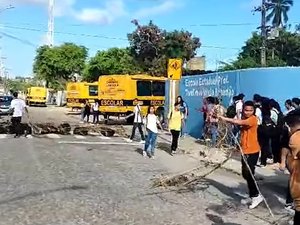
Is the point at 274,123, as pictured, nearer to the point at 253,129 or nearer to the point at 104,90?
the point at 253,129

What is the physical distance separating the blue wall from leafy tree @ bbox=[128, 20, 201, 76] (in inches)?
1210

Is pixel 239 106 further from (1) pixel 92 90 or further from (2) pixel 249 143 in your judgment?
(1) pixel 92 90

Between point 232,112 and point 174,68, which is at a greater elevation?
point 174,68

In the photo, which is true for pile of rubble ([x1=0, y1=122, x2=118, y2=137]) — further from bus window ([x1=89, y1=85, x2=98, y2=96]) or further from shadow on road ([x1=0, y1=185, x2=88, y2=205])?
bus window ([x1=89, y1=85, x2=98, y2=96])

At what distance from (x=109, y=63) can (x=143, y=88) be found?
32.4 m

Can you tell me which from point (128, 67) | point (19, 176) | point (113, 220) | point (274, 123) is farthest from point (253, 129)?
point (128, 67)

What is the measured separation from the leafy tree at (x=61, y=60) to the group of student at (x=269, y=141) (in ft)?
208

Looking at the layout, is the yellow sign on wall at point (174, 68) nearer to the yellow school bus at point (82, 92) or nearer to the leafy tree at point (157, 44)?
the yellow school bus at point (82, 92)

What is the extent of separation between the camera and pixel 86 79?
7250cm

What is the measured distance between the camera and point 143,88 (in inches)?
1362

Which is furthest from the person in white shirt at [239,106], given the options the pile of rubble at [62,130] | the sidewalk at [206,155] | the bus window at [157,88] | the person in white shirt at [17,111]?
the bus window at [157,88]

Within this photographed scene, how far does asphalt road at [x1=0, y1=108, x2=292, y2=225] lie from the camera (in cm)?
834

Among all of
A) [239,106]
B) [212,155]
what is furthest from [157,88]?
[212,155]

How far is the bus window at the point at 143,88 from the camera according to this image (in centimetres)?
3441
